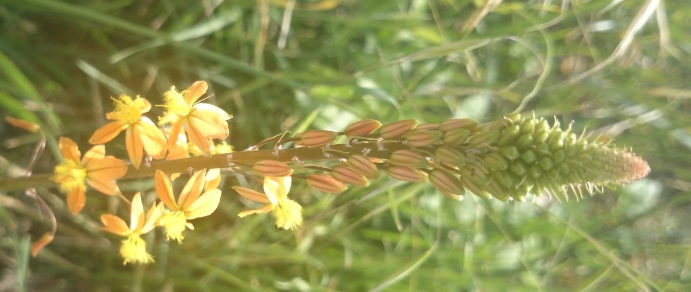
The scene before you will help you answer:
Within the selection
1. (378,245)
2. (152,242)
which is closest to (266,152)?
(152,242)

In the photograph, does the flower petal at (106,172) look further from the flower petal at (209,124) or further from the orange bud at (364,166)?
the orange bud at (364,166)

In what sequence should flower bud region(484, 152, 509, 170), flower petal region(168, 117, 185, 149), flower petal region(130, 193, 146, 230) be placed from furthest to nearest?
flower petal region(130, 193, 146, 230) < flower petal region(168, 117, 185, 149) < flower bud region(484, 152, 509, 170)

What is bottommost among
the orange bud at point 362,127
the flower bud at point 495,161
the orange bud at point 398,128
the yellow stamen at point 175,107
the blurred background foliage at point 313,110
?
the flower bud at point 495,161

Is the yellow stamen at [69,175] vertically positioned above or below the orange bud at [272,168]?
above

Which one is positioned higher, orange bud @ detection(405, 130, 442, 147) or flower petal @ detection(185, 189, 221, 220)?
flower petal @ detection(185, 189, 221, 220)

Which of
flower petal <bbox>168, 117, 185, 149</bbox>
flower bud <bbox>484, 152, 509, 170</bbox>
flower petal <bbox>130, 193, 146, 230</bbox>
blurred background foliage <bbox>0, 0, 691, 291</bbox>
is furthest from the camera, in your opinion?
blurred background foliage <bbox>0, 0, 691, 291</bbox>

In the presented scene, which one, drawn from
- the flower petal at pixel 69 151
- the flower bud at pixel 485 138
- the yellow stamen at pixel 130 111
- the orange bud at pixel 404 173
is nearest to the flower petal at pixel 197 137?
the yellow stamen at pixel 130 111

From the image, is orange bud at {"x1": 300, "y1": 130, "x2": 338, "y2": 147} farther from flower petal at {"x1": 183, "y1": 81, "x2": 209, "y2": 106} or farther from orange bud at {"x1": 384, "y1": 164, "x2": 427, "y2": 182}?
flower petal at {"x1": 183, "y1": 81, "x2": 209, "y2": 106}

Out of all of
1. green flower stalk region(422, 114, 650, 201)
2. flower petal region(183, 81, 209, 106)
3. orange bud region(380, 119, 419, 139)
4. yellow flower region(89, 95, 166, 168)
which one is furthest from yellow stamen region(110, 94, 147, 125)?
green flower stalk region(422, 114, 650, 201)
